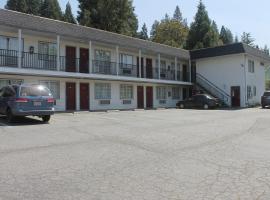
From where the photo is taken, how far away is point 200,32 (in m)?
58.9

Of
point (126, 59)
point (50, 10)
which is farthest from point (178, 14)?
point (126, 59)

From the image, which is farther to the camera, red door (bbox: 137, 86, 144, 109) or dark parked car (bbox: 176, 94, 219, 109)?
red door (bbox: 137, 86, 144, 109)

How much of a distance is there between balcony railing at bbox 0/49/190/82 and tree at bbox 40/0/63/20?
119ft

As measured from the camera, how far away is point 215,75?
37375 mm

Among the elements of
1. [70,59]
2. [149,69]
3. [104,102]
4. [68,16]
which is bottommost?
[104,102]

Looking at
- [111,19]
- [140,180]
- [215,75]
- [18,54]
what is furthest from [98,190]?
[111,19]

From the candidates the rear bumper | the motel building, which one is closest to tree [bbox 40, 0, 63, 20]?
the motel building

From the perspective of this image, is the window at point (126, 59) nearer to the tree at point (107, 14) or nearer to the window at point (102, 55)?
the window at point (102, 55)

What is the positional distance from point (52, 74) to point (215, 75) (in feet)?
66.2

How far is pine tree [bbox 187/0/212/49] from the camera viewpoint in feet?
191

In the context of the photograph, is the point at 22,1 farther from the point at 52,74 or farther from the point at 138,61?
the point at 52,74

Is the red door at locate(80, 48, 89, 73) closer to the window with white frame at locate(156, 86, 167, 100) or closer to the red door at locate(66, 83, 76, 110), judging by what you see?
the red door at locate(66, 83, 76, 110)

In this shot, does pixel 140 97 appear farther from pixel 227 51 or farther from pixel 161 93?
pixel 227 51

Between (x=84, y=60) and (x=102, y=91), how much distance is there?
9.67 ft
